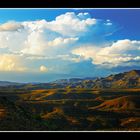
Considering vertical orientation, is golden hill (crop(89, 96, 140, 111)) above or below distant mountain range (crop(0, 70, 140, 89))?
below

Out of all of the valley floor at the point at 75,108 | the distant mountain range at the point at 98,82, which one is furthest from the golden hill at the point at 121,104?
the distant mountain range at the point at 98,82

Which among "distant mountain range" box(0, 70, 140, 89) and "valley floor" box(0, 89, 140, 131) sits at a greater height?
"distant mountain range" box(0, 70, 140, 89)

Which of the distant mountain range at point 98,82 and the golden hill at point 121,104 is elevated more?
the distant mountain range at point 98,82

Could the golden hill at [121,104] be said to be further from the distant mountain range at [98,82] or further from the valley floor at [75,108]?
the distant mountain range at [98,82]

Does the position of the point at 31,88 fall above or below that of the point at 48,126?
above

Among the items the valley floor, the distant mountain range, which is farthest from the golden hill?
the distant mountain range

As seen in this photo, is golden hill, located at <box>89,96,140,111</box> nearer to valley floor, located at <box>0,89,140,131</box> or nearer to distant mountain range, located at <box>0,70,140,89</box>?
valley floor, located at <box>0,89,140,131</box>

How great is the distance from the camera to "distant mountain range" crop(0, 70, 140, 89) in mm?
6457

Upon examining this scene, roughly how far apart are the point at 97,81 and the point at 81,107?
370 mm

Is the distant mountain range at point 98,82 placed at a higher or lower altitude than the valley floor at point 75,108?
higher

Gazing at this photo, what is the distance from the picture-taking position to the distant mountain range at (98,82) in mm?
6457
